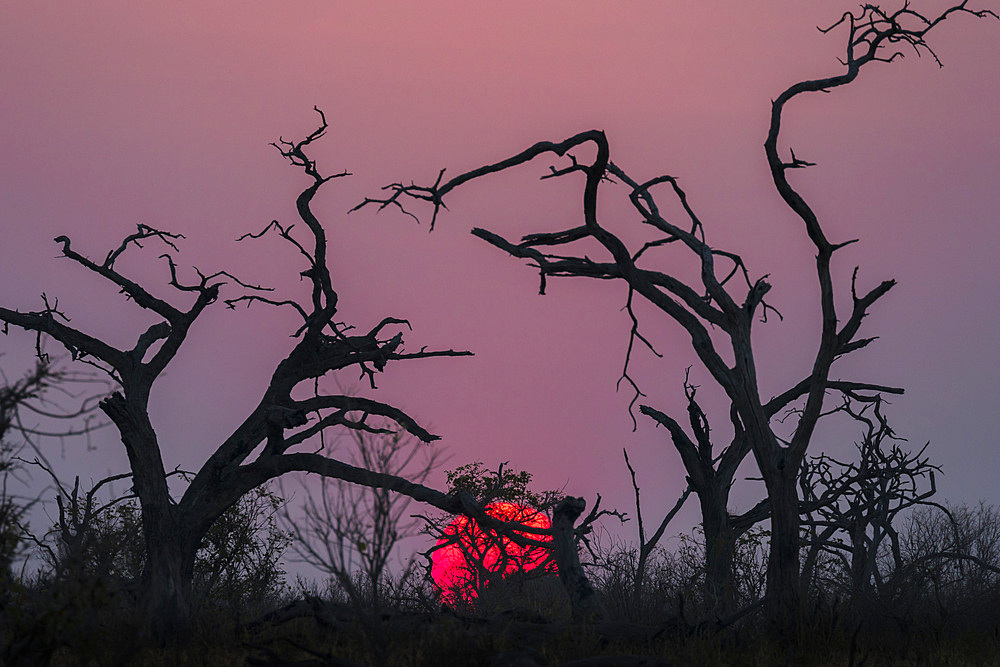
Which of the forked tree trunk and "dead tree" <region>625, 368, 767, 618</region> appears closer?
the forked tree trunk

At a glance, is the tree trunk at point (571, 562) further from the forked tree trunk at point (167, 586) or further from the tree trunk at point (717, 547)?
the forked tree trunk at point (167, 586)

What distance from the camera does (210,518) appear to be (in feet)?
70.6

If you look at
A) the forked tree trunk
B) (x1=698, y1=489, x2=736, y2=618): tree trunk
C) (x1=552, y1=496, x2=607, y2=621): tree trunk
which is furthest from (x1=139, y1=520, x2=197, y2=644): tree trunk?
(x1=698, y1=489, x2=736, y2=618): tree trunk

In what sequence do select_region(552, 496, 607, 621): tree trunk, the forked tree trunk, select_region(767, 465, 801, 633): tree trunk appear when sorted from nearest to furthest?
select_region(767, 465, 801, 633): tree trunk → select_region(552, 496, 607, 621): tree trunk → the forked tree trunk

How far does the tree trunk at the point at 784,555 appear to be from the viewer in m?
14.0

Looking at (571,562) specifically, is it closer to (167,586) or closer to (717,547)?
(717,547)

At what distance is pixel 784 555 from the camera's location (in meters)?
14.1

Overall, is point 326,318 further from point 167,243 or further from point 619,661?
point 619,661

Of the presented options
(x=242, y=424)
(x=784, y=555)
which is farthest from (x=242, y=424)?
(x=784, y=555)

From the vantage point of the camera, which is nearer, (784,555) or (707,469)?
(784,555)

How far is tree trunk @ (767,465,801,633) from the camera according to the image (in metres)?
14.0

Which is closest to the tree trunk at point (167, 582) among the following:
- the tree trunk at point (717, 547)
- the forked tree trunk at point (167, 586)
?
the forked tree trunk at point (167, 586)

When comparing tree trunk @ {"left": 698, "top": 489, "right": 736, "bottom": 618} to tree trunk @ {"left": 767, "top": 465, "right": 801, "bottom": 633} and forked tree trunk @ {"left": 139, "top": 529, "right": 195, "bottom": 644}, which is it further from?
forked tree trunk @ {"left": 139, "top": 529, "right": 195, "bottom": 644}

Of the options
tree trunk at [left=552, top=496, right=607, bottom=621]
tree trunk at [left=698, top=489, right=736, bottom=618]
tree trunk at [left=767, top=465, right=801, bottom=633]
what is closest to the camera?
tree trunk at [left=767, top=465, right=801, bottom=633]
